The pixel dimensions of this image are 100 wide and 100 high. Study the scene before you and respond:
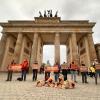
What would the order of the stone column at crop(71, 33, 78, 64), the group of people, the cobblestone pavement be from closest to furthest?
the cobblestone pavement
the group of people
the stone column at crop(71, 33, 78, 64)

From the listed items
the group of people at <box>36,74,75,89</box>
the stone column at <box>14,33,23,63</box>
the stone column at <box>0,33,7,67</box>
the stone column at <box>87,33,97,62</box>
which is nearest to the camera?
the group of people at <box>36,74,75,89</box>

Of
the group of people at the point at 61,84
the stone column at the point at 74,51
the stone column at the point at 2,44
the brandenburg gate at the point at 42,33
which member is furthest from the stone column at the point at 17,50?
the group of people at the point at 61,84

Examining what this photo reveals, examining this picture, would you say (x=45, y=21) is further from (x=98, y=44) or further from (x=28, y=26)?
(x=98, y=44)

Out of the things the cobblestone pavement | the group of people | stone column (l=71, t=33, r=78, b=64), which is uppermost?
stone column (l=71, t=33, r=78, b=64)

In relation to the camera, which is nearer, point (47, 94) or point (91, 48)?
point (47, 94)

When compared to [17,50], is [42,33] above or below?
above

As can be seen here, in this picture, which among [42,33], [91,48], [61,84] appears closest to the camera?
[61,84]

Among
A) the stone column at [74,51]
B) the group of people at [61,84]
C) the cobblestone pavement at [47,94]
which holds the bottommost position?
the cobblestone pavement at [47,94]

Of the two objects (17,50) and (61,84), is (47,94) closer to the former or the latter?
(61,84)

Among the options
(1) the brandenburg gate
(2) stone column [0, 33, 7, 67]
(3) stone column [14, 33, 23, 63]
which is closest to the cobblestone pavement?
(3) stone column [14, 33, 23, 63]

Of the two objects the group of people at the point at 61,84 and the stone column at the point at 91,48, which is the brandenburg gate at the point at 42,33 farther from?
the group of people at the point at 61,84

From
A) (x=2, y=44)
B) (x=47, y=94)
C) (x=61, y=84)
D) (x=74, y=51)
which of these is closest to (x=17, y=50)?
(x=2, y=44)

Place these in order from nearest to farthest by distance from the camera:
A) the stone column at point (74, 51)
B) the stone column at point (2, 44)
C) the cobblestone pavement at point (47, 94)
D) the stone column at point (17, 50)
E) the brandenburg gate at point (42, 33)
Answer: the cobblestone pavement at point (47, 94) < the stone column at point (74, 51) < the stone column at point (17, 50) < the brandenburg gate at point (42, 33) < the stone column at point (2, 44)

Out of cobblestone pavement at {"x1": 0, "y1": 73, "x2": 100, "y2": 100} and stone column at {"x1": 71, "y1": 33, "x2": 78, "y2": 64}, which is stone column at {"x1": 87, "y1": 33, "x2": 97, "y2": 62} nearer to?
stone column at {"x1": 71, "y1": 33, "x2": 78, "y2": 64}
